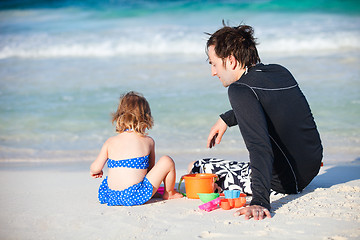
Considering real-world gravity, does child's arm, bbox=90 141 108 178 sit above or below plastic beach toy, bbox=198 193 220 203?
above

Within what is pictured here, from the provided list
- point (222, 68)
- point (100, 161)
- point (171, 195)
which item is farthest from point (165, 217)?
point (222, 68)

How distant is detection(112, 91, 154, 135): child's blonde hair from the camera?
3654mm

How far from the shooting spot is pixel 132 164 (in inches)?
141

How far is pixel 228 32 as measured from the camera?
10.9 ft

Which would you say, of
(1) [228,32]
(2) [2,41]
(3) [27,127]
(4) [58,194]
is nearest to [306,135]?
(1) [228,32]

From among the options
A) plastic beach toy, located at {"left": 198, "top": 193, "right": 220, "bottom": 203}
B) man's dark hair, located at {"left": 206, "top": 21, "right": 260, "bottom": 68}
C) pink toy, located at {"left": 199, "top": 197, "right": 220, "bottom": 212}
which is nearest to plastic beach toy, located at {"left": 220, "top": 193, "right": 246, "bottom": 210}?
pink toy, located at {"left": 199, "top": 197, "right": 220, "bottom": 212}

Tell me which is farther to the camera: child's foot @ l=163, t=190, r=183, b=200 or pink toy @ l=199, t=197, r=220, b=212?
child's foot @ l=163, t=190, r=183, b=200

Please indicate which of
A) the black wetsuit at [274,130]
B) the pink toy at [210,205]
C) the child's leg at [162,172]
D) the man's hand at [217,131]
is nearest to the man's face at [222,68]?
the black wetsuit at [274,130]

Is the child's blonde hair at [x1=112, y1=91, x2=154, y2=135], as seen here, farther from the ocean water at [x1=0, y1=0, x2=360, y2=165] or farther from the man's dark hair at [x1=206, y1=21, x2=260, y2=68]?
the ocean water at [x1=0, y1=0, x2=360, y2=165]

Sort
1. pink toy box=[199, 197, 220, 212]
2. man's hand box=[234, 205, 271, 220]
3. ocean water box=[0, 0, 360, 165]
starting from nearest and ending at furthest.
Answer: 1. man's hand box=[234, 205, 271, 220]
2. pink toy box=[199, 197, 220, 212]
3. ocean water box=[0, 0, 360, 165]

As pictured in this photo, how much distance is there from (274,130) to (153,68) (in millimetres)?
7922

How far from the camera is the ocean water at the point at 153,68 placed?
19.6ft

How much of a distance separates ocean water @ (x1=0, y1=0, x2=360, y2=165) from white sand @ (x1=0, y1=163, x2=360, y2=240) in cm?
139

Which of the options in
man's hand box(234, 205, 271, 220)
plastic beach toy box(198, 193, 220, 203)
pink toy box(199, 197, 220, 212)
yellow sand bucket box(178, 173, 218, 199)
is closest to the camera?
man's hand box(234, 205, 271, 220)
